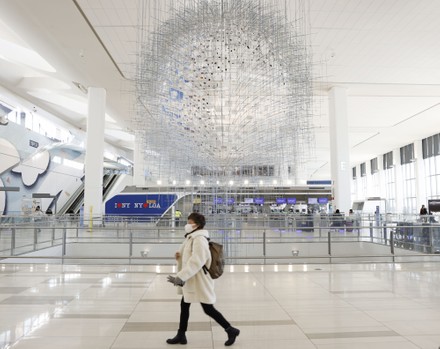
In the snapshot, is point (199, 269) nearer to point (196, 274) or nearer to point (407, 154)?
point (196, 274)

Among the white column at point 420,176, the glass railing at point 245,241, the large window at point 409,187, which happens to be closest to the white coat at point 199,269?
the glass railing at point 245,241

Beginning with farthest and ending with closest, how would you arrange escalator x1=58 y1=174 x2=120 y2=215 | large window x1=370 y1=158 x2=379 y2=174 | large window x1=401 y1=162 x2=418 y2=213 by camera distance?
1. large window x1=370 y1=158 x2=379 y2=174
2. large window x1=401 y1=162 x2=418 y2=213
3. escalator x1=58 y1=174 x2=120 y2=215

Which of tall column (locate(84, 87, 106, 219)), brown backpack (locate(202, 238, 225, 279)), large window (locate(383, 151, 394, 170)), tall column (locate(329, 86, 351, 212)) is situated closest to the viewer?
brown backpack (locate(202, 238, 225, 279))

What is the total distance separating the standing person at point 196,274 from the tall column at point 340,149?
16.0 metres

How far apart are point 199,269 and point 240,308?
1784 mm

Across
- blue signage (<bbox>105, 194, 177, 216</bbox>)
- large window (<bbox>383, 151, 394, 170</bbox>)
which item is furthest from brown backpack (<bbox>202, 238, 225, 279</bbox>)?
large window (<bbox>383, 151, 394, 170</bbox>)

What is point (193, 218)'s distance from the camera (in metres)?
3.46

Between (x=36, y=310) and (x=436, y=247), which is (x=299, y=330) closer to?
(x=36, y=310)

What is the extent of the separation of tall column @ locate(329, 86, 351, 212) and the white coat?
16128mm

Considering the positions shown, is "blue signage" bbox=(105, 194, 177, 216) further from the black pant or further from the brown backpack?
the brown backpack

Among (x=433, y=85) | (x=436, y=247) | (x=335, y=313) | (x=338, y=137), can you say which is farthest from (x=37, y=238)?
(x=433, y=85)

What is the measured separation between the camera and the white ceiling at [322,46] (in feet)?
39.2

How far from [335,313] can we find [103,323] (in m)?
2.41

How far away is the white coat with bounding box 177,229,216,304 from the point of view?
331cm
